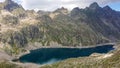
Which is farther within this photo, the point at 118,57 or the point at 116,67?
the point at 118,57

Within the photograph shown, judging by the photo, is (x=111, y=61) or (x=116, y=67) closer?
(x=116, y=67)

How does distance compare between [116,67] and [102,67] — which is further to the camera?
[102,67]
